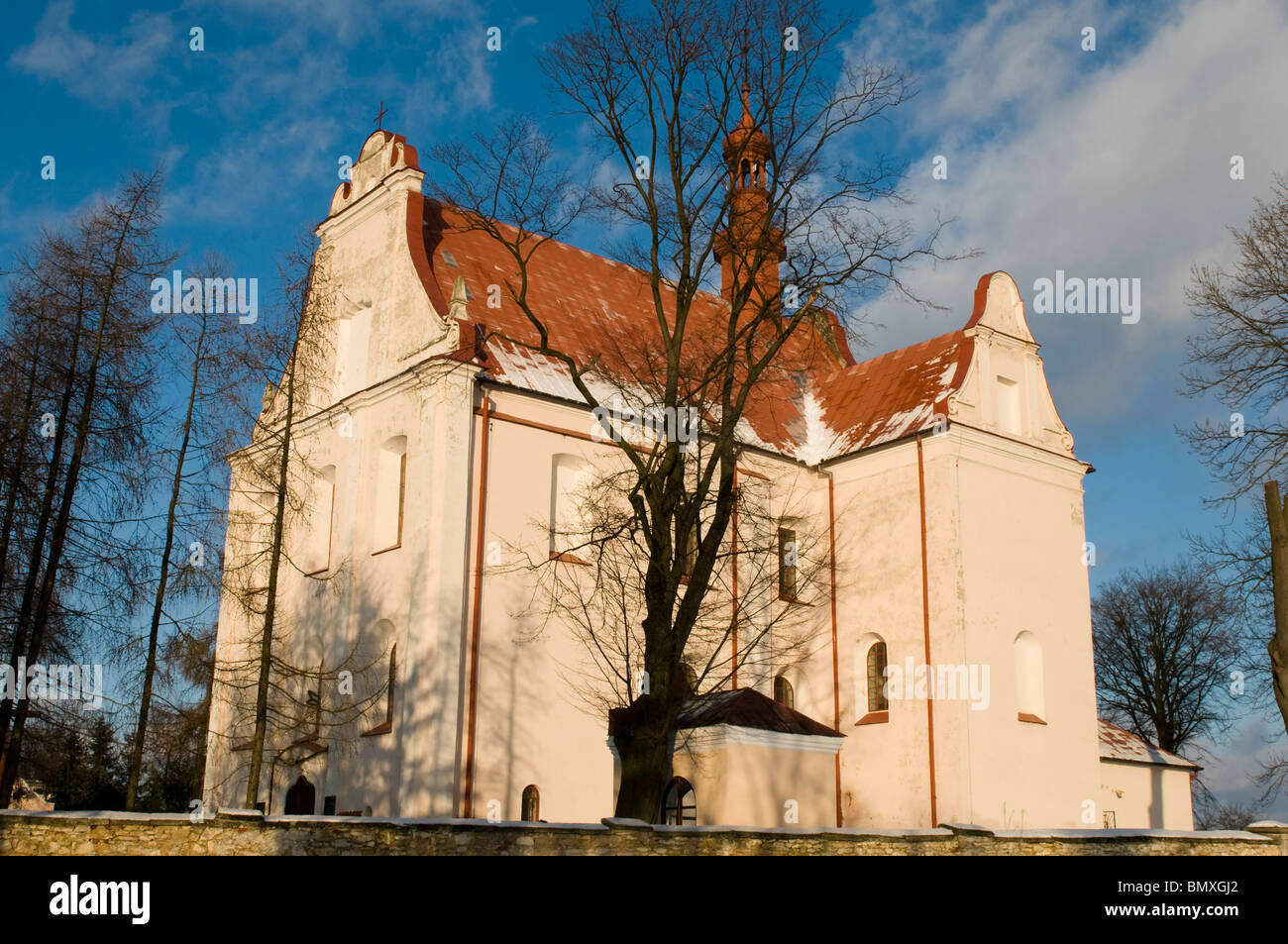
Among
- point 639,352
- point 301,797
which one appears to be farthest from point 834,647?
point 301,797

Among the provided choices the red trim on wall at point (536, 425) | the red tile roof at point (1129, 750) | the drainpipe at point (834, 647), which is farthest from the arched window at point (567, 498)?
the red tile roof at point (1129, 750)

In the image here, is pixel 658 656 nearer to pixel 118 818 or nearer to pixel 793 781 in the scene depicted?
pixel 793 781

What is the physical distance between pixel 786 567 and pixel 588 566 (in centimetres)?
494

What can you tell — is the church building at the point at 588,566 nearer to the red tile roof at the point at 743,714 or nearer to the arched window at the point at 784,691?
the red tile roof at the point at 743,714

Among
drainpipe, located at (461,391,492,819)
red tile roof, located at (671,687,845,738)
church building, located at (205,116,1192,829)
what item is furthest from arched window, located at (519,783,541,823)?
red tile roof, located at (671,687,845,738)

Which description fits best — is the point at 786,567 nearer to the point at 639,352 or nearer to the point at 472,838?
the point at 639,352

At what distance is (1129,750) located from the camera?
2667cm

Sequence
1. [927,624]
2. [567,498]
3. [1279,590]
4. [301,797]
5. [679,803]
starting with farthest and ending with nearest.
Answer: [927,624] → [567,498] → [301,797] → [679,803] → [1279,590]

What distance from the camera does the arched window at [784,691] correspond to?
2411 cm

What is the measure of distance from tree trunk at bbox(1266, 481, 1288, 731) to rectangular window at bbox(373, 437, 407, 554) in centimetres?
Result: 1271

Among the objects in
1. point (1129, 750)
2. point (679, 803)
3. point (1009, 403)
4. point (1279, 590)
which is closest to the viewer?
point (1279, 590)

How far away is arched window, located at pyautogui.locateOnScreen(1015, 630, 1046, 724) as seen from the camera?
23.8 meters

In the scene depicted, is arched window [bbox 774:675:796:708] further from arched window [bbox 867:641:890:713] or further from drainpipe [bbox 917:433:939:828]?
drainpipe [bbox 917:433:939:828]

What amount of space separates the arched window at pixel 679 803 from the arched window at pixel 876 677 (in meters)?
5.18
